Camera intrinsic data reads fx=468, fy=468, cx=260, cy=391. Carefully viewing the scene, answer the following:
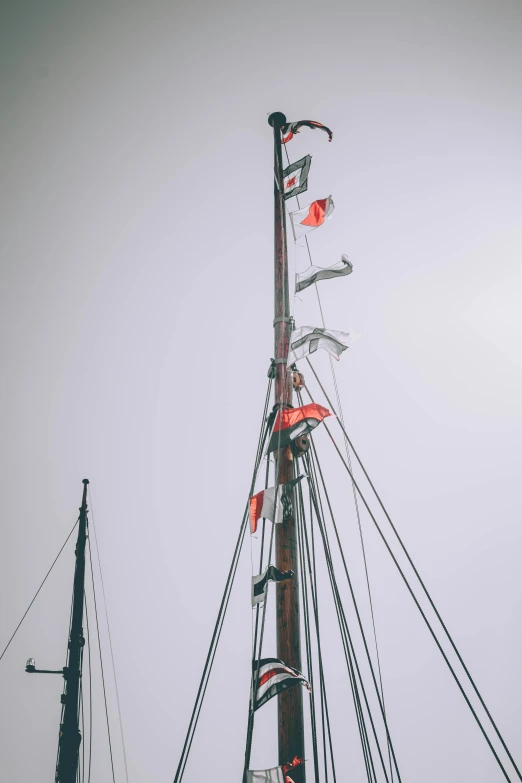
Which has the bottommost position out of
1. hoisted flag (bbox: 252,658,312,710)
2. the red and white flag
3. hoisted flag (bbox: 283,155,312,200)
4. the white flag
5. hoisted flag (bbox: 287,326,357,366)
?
the white flag

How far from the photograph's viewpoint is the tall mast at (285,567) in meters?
4.70

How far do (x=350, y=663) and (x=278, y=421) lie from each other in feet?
10.6

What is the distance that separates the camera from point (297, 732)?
4.71 meters

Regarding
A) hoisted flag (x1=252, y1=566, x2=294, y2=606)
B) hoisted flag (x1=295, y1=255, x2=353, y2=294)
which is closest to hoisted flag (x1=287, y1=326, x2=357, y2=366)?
hoisted flag (x1=295, y1=255, x2=353, y2=294)

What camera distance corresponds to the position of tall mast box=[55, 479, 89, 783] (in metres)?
8.23

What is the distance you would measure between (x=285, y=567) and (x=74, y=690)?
21.0 feet

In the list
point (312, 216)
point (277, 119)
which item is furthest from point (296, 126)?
point (312, 216)

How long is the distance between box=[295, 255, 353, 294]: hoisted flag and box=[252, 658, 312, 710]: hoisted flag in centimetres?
505

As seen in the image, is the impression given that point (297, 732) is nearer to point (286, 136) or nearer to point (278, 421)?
point (278, 421)

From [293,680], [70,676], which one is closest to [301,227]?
[293,680]

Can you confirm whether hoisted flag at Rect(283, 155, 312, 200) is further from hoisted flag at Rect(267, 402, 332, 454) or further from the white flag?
the white flag

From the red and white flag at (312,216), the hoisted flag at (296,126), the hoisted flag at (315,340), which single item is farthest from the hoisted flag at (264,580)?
the hoisted flag at (296,126)

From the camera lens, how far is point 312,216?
7645 mm

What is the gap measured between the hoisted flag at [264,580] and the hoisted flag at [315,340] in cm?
290
